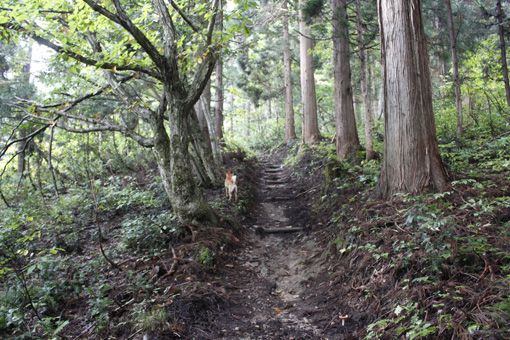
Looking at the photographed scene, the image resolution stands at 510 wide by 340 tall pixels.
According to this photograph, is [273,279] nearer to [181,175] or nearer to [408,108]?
[181,175]

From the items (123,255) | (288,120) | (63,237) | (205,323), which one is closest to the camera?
(205,323)

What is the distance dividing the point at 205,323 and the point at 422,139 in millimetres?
4772

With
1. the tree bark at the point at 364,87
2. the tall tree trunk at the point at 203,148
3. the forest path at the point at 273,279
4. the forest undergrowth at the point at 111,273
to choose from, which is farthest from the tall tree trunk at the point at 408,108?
the tall tree trunk at the point at 203,148

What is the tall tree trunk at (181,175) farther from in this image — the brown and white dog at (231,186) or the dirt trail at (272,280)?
the brown and white dog at (231,186)

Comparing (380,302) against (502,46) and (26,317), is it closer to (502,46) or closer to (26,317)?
(26,317)

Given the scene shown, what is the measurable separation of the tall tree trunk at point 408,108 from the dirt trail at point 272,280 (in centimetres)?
232

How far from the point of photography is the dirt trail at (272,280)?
4.84 meters

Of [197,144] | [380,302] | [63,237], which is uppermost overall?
[197,144]

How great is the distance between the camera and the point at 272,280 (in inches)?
257

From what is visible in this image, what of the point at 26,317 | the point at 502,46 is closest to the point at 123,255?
the point at 26,317

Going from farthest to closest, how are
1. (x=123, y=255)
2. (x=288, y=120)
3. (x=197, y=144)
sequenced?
(x=288, y=120) → (x=197, y=144) → (x=123, y=255)

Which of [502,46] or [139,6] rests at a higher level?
[139,6]

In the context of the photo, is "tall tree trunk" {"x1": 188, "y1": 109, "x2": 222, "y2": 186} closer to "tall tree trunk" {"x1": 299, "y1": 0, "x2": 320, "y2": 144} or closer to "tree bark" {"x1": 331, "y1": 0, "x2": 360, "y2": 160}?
"tree bark" {"x1": 331, "y1": 0, "x2": 360, "y2": 160}

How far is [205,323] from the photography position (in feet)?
15.8
